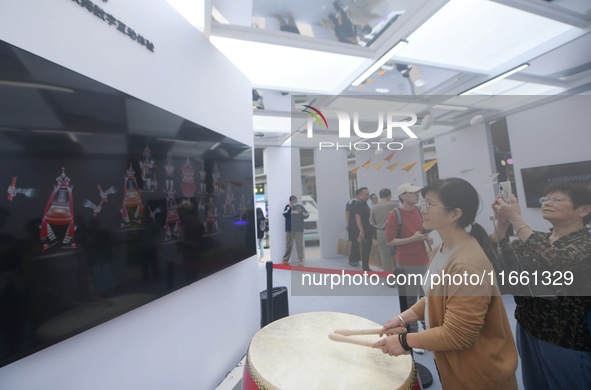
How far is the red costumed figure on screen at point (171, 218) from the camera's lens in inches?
65.2

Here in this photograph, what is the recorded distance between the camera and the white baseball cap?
1.50m

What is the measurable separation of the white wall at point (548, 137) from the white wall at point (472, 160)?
0.14 metres

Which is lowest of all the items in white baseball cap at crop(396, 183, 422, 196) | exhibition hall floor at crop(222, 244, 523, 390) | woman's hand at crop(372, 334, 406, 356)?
exhibition hall floor at crop(222, 244, 523, 390)

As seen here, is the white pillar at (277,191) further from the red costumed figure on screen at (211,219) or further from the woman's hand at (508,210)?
the woman's hand at (508,210)

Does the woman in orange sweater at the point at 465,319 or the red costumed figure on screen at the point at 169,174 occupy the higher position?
the red costumed figure on screen at the point at 169,174

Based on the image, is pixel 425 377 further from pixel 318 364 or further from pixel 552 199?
pixel 552 199

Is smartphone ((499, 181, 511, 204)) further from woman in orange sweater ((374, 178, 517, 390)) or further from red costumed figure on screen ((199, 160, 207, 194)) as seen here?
red costumed figure on screen ((199, 160, 207, 194))

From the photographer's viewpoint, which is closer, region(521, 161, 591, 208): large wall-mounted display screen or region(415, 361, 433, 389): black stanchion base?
region(521, 161, 591, 208): large wall-mounted display screen

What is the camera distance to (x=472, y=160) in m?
1.40

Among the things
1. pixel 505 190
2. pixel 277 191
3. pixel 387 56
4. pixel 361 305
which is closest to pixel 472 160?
pixel 505 190

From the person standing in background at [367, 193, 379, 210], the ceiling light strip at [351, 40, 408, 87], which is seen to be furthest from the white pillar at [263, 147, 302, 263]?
the person standing in background at [367, 193, 379, 210]

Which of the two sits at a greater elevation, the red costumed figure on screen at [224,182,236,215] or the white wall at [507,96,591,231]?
the white wall at [507,96,591,231]

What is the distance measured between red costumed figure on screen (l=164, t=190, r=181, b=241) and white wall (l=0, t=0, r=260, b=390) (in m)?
0.44

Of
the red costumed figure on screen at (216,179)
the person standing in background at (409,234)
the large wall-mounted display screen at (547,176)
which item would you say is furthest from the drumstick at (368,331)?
the red costumed figure on screen at (216,179)
